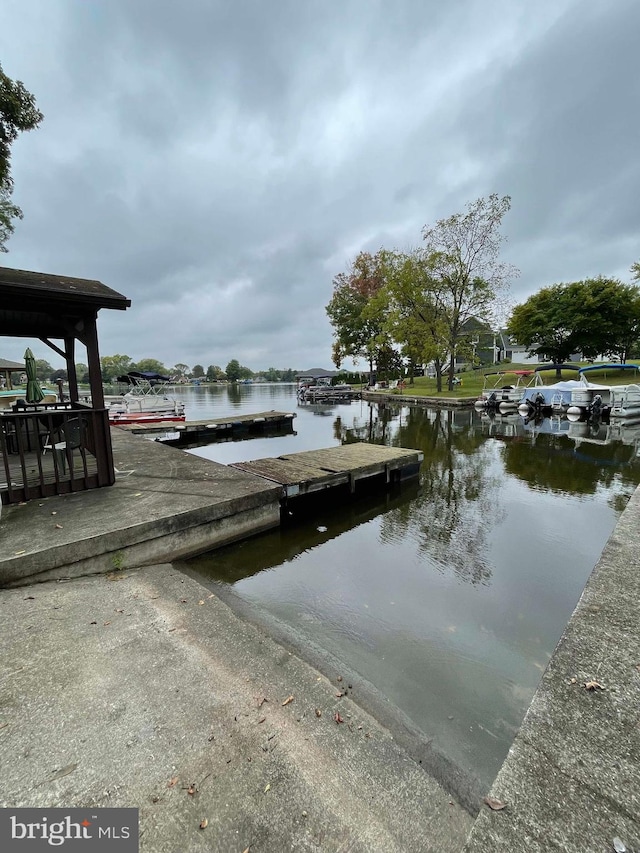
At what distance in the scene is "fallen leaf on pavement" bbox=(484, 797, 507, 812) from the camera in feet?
4.60

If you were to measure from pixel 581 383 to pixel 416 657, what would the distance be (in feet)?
72.2

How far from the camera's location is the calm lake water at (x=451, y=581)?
2.66 metres

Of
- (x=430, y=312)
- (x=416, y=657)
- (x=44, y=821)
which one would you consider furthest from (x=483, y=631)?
Result: (x=430, y=312)

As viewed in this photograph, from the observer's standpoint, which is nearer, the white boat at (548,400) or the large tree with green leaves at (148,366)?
the white boat at (548,400)

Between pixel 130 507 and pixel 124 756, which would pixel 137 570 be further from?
pixel 124 756

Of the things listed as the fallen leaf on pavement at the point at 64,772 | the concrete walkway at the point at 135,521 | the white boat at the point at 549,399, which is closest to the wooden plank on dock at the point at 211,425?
the concrete walkway at the point at 135,521

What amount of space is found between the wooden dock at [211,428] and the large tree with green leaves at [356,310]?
27837 mm

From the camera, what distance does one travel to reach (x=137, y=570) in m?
3.77

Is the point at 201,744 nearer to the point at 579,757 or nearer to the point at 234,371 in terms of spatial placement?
the point at 579,757

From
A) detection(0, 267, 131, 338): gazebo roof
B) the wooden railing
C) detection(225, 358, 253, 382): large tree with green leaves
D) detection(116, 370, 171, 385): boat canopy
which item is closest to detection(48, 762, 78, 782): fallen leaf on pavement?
the wooden railing

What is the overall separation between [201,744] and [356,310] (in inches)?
1831

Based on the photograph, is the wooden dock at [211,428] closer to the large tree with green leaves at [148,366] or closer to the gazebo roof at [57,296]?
the gazebo roof at [57,296]

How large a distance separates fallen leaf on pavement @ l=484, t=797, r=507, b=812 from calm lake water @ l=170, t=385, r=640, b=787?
0.68 meters

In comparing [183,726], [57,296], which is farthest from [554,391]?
[183,726]
